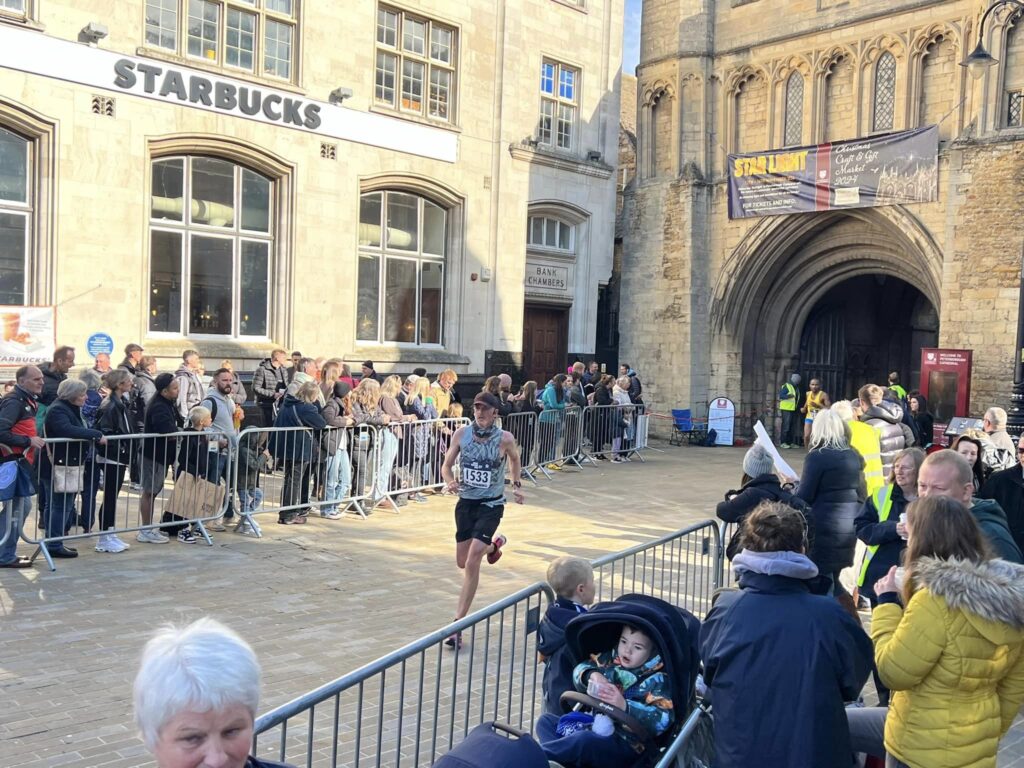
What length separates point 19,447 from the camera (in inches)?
317

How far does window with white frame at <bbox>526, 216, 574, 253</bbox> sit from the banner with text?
10987 millimetres

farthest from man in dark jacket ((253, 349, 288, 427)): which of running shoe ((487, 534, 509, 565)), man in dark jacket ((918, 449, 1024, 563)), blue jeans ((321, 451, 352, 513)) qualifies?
man in dark jacket ((918, 449, 1024, 563))

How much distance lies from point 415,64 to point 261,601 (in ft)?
44.0

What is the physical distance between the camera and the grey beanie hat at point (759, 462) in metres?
6.13

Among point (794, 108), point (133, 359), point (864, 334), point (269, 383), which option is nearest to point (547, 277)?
point (794, 108)

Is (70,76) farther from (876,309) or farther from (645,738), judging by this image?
(876,309)

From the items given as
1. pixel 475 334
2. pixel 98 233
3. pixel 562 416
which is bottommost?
pixel 562 416

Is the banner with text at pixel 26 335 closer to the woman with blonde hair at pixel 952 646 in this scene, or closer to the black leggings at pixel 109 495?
the black leggings at pixel 109 495

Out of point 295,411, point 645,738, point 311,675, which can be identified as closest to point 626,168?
point 295,411

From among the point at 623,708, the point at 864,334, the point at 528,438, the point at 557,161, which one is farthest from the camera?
the point at 864,334

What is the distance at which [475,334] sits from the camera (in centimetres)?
1945

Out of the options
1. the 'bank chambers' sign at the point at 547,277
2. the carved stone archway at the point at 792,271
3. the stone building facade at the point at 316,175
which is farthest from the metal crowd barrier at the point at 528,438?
the carved stone archway at the point at 792,271

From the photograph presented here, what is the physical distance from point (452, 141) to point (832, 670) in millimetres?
16886

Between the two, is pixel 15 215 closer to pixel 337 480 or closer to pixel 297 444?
pixel 297 444
